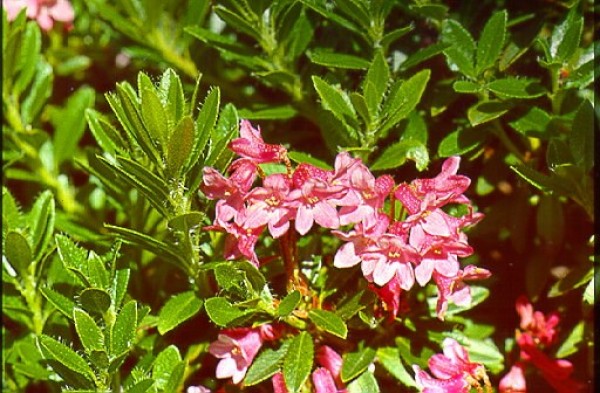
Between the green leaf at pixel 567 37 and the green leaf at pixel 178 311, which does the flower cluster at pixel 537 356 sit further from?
the green leaf at pixel 178 311

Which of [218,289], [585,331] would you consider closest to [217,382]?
[218,289]

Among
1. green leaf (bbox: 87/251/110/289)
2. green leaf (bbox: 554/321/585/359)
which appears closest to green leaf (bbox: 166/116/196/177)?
green leaf (bbox: 87/251/110/289)

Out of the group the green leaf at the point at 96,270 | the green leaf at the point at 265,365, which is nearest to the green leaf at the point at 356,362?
the green leaf at the point at 265,365

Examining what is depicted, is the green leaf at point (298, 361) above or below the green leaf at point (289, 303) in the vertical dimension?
below

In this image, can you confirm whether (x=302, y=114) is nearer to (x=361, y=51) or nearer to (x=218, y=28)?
(x=361, y=51)

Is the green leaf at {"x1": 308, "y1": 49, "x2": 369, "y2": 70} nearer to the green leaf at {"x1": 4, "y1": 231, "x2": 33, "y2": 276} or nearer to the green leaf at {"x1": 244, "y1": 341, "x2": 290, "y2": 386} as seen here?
the green leaf at {"x1": 244, "y1": 341, "x2": 290, "y2": 386}

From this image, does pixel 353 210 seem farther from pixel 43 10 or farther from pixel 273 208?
pixel 43 10
